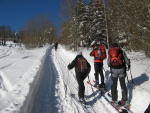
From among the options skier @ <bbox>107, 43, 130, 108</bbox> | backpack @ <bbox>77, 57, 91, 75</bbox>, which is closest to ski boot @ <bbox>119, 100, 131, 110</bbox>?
skier @ <bbox>107, 43, 130, 108</bbox>

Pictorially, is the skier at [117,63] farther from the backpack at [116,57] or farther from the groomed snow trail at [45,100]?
the groomed snow trail at [45,100]

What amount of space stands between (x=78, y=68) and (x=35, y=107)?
183cm

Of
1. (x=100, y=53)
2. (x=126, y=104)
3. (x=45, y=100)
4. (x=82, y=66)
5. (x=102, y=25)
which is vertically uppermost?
(x=102, y=25)

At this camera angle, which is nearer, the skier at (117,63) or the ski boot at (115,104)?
the ski boot at (115,104)

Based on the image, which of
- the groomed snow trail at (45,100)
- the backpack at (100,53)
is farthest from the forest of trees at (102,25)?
the groomed snow trail at (45,100)

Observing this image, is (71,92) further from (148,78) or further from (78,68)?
(148,78)

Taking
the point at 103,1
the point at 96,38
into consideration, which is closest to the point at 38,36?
the point at 96,38

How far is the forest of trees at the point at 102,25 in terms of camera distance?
918 centimetres

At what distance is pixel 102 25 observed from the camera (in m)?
32.8

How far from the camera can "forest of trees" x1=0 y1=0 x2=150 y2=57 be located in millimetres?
9180

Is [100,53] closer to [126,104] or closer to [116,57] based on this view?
[116,57]

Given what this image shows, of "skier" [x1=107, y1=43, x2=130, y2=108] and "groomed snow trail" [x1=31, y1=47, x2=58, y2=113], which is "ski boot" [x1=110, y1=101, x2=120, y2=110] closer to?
"skier" [x1=107, y1=43, x2=130, y2=108]

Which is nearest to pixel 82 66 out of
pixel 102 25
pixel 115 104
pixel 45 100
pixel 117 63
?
pixel 117 63

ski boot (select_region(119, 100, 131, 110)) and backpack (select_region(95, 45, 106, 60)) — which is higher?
backpack (select_region(95, 45, 106, 60))
